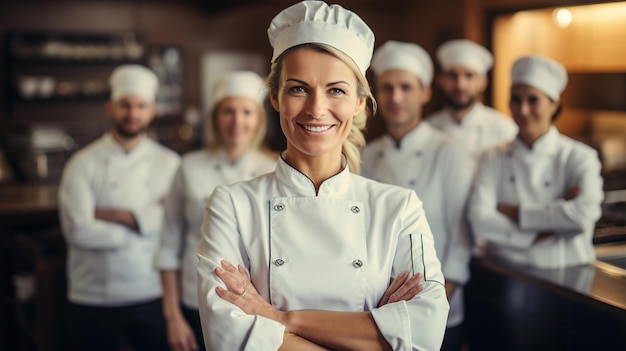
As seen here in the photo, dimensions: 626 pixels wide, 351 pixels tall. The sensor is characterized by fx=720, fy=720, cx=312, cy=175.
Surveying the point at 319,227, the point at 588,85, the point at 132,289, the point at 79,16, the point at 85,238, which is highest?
the point at 79,16

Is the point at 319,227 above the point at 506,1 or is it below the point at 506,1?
Answer: below

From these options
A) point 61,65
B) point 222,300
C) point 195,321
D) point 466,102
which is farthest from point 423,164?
point 61,65

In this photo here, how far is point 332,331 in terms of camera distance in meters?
1.46

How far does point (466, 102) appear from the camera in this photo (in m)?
3.93

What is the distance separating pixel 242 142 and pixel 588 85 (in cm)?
355

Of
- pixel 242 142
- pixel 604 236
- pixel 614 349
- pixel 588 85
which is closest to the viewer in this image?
pixel 614 349

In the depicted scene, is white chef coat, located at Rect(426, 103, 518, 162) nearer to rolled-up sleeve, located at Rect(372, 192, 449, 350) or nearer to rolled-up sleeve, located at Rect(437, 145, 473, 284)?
rolled-up sleeve, located at Rect(437, 145, 473, 284)

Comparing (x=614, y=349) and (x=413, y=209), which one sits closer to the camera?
(x=413, y=209)

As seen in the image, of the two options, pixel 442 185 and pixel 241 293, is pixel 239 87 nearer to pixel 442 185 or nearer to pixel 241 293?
pixel 442 185

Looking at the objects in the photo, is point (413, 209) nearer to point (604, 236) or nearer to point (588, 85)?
point (604, 236)

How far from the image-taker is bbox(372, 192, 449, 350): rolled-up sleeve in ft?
4.78

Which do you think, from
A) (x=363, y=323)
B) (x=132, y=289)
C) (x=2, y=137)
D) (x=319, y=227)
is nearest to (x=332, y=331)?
(x=363, y=323)

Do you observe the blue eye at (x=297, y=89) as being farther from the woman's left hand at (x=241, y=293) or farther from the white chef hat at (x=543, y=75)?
the white chef hat at (x=543, y=75)

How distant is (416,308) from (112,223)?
6.45 feet
